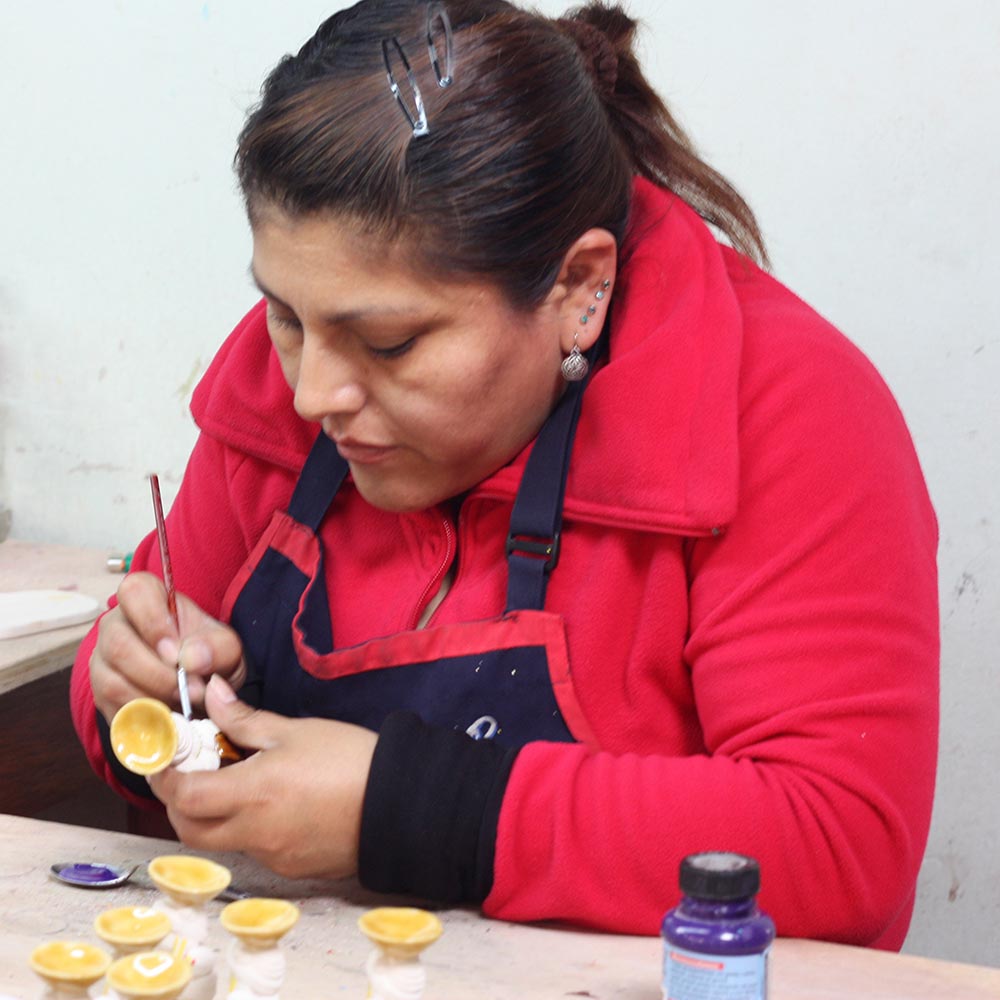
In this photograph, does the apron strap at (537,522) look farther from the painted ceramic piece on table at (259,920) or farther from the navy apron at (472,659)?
the painted ceramic piece on table at (259,920)

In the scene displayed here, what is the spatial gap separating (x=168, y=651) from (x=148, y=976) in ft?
1.56

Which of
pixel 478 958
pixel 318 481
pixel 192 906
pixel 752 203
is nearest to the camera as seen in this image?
pixel 192 906

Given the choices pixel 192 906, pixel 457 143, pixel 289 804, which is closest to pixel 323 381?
pixel 457 143

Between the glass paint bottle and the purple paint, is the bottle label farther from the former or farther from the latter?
the purple paint

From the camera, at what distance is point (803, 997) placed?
2.74 feet

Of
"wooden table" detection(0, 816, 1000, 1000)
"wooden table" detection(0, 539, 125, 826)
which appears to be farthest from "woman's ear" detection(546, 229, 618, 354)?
"wooden table" detection(0, 539, 125, 826)

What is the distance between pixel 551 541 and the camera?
1090 millimetres

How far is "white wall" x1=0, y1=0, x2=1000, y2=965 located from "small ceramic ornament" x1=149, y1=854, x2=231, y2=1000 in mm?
1137

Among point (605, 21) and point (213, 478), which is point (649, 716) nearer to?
point (213, 478)

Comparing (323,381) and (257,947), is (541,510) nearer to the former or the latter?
(323,381)

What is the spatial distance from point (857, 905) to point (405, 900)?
0.32 m

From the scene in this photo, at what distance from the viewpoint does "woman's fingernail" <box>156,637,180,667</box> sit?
3.66ft

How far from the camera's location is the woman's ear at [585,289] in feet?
3.58

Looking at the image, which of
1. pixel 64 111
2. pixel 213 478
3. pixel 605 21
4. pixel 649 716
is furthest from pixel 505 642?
pixel 64 111
